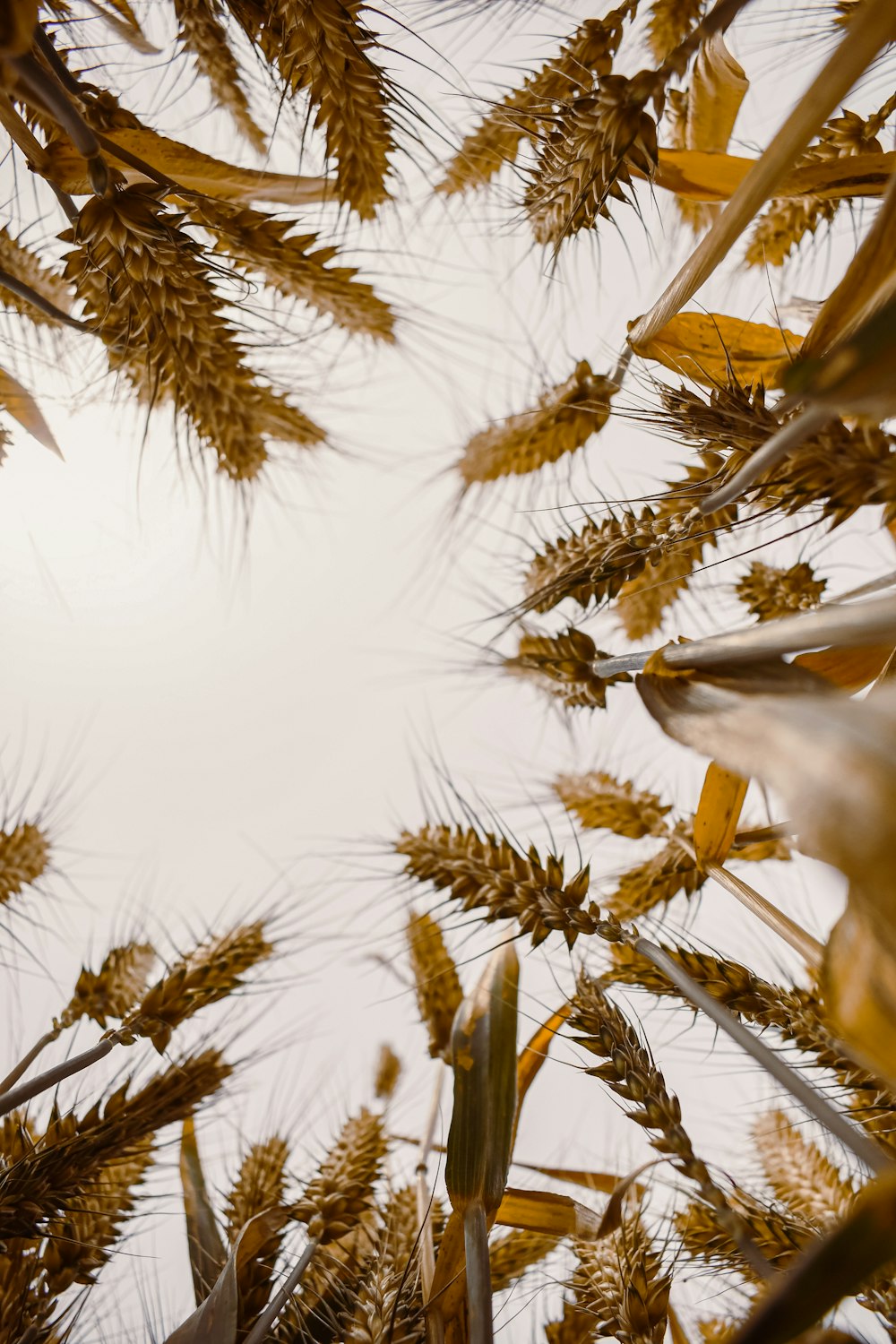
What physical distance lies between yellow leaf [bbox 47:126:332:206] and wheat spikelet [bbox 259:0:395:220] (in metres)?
0.05

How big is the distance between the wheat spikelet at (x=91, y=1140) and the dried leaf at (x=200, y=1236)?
89 mm

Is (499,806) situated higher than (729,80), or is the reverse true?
(729,80)

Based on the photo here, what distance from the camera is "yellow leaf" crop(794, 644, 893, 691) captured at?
0.72 m

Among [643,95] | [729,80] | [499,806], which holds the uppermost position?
[729,80]

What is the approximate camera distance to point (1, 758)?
53.7 inches

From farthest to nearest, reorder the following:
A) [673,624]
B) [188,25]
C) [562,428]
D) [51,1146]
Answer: [673,624], [562,428], [188,25], [51,1146]

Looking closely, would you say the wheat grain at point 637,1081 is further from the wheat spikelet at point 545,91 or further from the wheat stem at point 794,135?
the wheat spikelet at point 545,91

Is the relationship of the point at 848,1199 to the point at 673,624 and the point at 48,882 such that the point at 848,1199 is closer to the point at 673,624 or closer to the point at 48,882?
the point at 673,624

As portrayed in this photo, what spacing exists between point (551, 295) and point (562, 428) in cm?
35

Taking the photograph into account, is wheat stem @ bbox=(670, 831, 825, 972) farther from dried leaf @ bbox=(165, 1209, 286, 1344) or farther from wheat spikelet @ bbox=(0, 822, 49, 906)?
wheat spikelet @ bbox=(0, 822, 49, 906)

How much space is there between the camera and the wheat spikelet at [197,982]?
873mm

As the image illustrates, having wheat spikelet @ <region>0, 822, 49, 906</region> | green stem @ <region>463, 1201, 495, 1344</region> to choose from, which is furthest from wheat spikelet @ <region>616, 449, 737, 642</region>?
wheat spikelet @ <region>0, 822, 49, 906</region>

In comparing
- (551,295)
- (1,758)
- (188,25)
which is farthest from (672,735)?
(1,758)

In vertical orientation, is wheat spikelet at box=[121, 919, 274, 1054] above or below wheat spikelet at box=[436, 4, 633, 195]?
below
